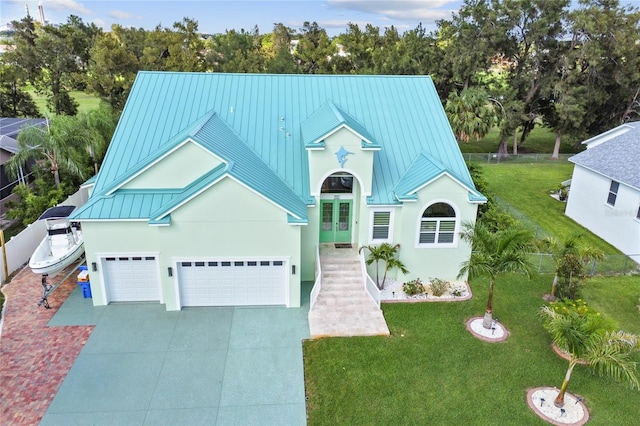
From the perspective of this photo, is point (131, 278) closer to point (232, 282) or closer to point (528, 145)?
point (232, 282)

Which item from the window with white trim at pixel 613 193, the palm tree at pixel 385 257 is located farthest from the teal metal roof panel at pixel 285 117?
the window with white trim at pixel 613 193

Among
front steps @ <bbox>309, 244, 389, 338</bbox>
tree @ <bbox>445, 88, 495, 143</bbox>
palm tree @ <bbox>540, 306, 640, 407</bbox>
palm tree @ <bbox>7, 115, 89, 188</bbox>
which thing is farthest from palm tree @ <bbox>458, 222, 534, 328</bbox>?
palm tree @ <bbox>7, 115, 89, 188</bbox>

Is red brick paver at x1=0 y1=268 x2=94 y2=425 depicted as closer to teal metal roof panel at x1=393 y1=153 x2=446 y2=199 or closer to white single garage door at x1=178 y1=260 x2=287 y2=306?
white single garage door at x1=178 y1=260 x2=287 y2=306

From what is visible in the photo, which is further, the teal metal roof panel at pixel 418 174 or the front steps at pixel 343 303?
the teal metal roof panel at pixel 418 174

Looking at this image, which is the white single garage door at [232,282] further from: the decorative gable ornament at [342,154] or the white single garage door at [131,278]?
the decorative gable ornament at [342,154]

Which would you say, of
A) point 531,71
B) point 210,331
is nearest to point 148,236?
point 210,331

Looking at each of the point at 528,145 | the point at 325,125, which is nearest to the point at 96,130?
the point at 325,125
